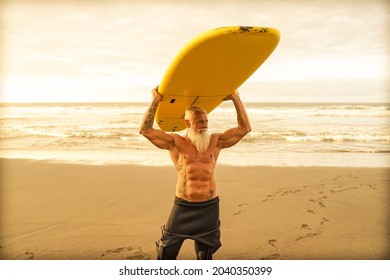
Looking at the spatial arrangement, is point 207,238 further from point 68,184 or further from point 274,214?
point 68,184

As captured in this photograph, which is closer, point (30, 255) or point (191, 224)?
point (191, 224)

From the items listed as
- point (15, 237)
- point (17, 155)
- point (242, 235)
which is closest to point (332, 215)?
point (242, 235)

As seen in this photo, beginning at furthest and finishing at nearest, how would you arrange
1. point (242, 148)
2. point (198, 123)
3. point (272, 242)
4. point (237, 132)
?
point (242, 148) < point (272, 242) < point (237, 132) < point (198, 123)

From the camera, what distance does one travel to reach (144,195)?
20.1 ft

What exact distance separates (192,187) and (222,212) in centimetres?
260

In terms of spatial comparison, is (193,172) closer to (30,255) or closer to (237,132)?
(237,132)

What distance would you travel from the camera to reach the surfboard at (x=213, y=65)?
8.84 ft

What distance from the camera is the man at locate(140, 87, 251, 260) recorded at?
9.13ft

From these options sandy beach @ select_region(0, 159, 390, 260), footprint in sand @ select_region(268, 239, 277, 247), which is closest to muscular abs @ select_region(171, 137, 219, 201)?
sandy beach @ select_region(0, 159, 390, 260)

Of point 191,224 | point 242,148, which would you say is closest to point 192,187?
point 191,224

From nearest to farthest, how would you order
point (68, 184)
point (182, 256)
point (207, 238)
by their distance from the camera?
1. point (207, 238)
2. point (182, 256)
3. point (68, 184)

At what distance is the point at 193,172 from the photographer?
2.82m

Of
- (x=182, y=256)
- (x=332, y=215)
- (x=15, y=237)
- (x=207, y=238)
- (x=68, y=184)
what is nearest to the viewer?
(x=207, y=238)

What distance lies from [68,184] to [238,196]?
337 centimetres
